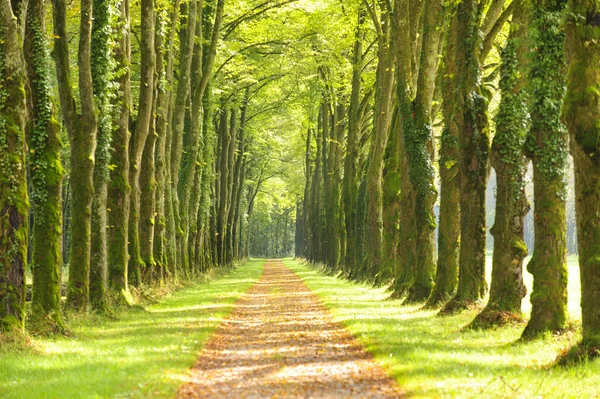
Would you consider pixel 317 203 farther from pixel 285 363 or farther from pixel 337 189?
pixel 285 363

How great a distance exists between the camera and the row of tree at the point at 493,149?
33.6 feet

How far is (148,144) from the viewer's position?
Answer: 78.4 feet

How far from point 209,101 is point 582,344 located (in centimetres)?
2678

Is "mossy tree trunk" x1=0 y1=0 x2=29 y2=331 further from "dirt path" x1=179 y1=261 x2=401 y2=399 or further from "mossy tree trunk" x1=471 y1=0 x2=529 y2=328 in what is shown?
"mossy tree trunk" x1=471 y1=0 x2=529 y2=328

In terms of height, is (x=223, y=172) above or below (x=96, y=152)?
above

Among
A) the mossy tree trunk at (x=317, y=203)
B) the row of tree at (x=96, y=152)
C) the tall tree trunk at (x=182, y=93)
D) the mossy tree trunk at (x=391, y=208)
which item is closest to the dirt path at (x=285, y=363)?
the row of tree at (x=96, y=152)

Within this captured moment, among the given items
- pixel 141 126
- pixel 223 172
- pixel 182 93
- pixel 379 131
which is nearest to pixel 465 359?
pixel 141 126

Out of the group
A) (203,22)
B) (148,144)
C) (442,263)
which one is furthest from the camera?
(203,22)

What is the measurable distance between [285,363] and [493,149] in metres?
6.07

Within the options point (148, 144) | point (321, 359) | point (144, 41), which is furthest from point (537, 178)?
point (148, 144)

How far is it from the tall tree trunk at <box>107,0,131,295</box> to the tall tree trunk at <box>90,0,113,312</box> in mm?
1582

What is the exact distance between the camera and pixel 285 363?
37.9 feet

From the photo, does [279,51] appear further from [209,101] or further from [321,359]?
[321,359]

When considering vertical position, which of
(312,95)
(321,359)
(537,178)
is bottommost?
(321,359)
